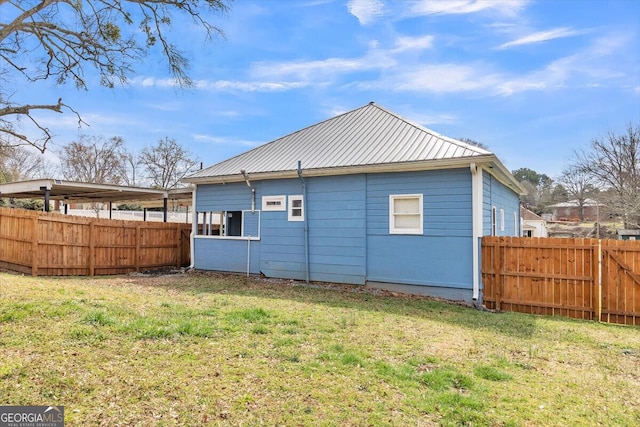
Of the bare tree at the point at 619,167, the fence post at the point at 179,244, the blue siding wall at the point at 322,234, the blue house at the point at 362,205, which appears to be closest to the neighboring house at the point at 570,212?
the bare tree at the point at 619,167

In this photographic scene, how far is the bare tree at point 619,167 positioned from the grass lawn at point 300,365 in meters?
24.0

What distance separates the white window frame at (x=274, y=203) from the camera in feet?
34.5

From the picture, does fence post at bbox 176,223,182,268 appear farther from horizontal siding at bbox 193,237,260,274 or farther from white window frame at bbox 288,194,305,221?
white window frame at bbox 288,194,305,221

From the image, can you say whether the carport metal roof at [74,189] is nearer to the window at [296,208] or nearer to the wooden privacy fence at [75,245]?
the wooden privacy fence at [75,245]

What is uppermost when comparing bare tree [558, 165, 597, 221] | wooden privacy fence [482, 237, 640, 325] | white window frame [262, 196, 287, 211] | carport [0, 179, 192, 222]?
bare tree [558, 165, 597, 221]

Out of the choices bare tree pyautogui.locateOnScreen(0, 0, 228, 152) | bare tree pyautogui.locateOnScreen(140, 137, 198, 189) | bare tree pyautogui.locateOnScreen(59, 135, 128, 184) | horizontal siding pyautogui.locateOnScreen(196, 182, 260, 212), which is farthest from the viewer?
bare tree pyautogui.locateOnScreen(140, 137, 198, 189)

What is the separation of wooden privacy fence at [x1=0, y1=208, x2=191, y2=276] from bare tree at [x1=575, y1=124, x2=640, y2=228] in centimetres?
2821

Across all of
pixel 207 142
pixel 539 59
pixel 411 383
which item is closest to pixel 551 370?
pixel 411 383

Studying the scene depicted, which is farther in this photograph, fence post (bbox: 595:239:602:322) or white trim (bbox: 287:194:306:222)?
white trim (bbox: 287:194:306:222)

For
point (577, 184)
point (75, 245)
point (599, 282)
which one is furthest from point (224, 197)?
point (577, 184)

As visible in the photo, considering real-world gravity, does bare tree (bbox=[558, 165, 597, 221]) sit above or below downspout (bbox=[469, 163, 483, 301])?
above

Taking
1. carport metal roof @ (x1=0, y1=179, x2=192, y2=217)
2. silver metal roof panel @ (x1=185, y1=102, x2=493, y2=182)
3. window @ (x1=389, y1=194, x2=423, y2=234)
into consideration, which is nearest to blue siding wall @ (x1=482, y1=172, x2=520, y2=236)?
silver metal roof panel @ (x1=185, y1=102, x2=493, y2=182)

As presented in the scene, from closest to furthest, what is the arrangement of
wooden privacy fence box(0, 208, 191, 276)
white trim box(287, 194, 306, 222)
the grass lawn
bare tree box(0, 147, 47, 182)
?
the grass lawn, wooden privacy fence box(0, 208, 191, 276), white trim box(287, 194, 306, 222), bare tree box(0, 147, 47, 182)

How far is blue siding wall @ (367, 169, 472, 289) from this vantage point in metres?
8.16
